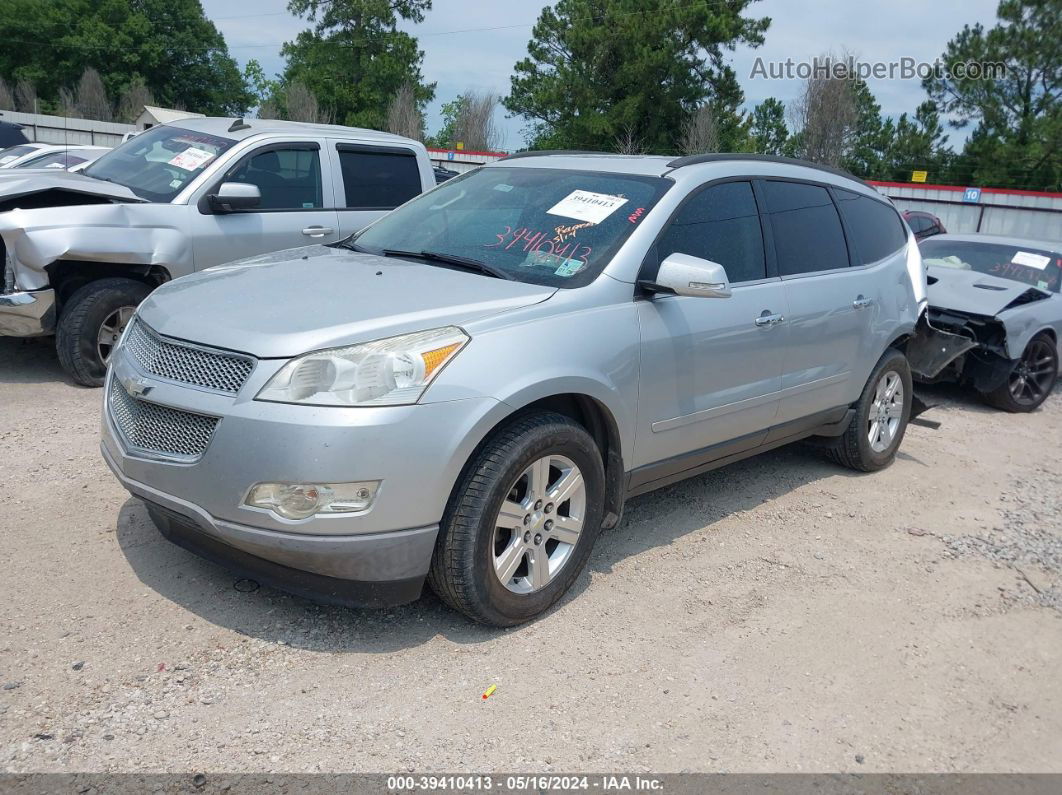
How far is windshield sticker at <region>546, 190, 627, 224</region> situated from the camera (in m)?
4.21

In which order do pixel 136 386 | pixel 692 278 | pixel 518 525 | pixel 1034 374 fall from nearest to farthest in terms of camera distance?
pixel 136 386
pixel 518 525
pixel 692 278
pixel 1034 374

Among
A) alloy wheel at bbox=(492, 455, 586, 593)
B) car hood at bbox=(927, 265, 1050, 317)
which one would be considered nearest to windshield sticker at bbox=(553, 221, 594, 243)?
alloy wheel at bbox=(492, 455, 586, 593)

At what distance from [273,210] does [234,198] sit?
2.38ft

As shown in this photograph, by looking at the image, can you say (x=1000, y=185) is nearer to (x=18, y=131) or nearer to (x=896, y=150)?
(x=896, y=150)

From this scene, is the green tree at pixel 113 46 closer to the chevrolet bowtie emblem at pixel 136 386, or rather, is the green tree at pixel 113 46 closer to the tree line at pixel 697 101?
the tree line at pixel 697 101

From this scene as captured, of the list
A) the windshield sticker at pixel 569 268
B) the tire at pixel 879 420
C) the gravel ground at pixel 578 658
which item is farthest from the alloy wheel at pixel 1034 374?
the windshield sticker at pixel 569 268

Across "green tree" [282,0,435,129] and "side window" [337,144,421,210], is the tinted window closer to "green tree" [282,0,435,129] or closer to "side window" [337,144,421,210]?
"side window" [337,144,421,210]

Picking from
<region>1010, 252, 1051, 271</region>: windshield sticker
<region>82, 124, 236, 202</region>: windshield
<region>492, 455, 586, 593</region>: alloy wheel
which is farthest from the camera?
<region>1010, 252, 1051, 271</region>: windshield sticker

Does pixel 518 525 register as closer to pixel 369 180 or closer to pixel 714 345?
pixel 714 345

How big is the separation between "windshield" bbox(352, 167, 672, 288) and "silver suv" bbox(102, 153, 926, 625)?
13mm

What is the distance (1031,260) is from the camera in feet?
29.3

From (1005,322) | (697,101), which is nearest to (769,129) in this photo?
(697,101)

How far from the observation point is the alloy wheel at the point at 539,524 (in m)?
3.54

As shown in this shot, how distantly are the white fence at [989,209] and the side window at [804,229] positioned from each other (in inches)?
919
